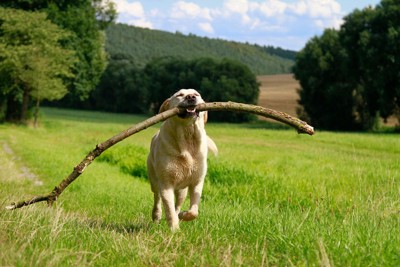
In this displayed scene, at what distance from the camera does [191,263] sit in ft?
15.9

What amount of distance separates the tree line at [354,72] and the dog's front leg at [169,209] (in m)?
50.0

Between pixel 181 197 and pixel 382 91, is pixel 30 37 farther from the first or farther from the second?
pixel 181 197

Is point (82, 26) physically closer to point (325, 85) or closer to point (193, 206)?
point (325, 85)

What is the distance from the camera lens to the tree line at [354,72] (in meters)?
54.8

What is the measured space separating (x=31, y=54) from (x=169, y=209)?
3797 centimetres

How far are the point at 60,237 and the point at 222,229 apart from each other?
1.76 metres

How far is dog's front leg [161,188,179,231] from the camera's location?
22.3ft

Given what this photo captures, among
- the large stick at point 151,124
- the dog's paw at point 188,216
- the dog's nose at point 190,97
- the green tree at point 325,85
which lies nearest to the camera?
the large stick at point 151,124

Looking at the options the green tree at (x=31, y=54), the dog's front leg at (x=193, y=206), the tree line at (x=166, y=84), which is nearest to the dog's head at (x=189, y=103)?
the dog's front leg at (x=193, y=206)

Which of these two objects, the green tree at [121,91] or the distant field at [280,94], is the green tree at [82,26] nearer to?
the distant field at [280,94]

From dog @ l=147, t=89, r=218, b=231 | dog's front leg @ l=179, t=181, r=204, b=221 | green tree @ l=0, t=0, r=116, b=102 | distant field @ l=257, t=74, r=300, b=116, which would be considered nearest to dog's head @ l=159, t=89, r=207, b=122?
dog @ l=147, t=89, r=218, b=231

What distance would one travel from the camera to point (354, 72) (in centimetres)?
6044

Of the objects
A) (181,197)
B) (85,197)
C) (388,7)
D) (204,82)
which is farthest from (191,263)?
(204,82)

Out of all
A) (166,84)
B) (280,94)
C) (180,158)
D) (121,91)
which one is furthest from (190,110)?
(280,94)
